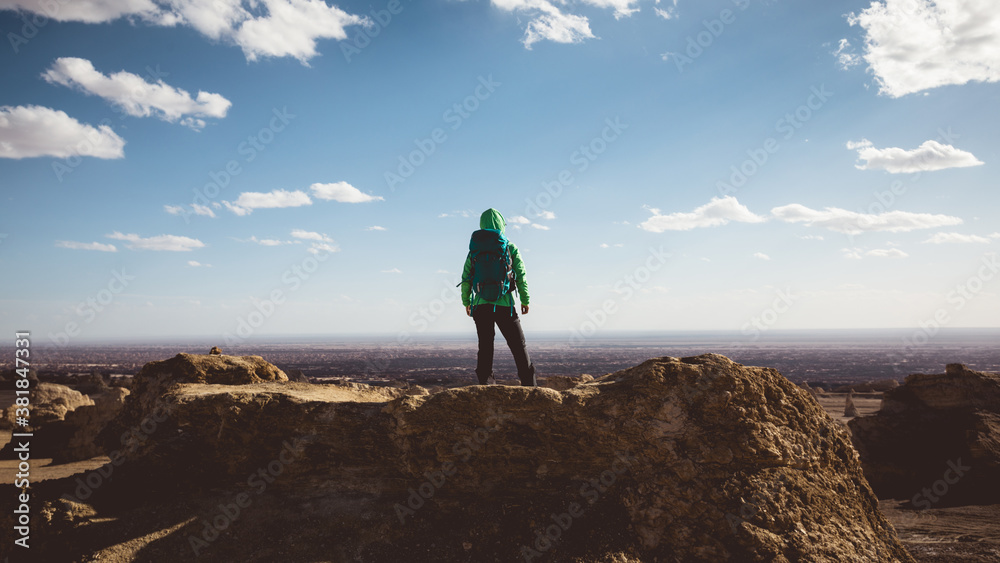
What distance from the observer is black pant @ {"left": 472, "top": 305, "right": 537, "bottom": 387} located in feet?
16.6

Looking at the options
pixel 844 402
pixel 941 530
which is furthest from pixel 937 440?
pixel 844 402

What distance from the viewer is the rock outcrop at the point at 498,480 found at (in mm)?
3672

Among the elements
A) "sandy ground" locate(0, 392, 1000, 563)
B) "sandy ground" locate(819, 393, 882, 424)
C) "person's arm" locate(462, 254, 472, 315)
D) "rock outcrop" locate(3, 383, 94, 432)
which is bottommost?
"sandy ground" locate(819, 393, 882, 424)

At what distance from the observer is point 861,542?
378 cm

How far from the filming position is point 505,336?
512 cm

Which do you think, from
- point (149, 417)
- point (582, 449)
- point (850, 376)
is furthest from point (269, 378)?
point (850, 376)

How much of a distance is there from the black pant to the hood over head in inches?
36.7

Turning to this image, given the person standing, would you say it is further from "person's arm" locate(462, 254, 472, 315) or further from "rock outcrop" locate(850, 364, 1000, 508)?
"rock outcrop" locate(850, 364, 1000, 508)

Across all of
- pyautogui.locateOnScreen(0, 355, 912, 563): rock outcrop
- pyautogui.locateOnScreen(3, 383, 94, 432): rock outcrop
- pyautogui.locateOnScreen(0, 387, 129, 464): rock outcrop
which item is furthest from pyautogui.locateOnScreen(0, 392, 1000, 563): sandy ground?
pyautogui.locateOnScreen(3, 383, 94, 432): rock outcrop

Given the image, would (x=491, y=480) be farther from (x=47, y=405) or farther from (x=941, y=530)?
(x=47, y=405)

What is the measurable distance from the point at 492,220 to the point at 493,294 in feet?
2.97

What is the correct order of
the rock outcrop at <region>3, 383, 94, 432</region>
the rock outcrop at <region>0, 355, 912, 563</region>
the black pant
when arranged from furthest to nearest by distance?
1. the rock outcrop at <region>3, 383, 94, 432</region>
2. the black pant
3. the rock outcrop at <region>0, 355, 912, 563</region>

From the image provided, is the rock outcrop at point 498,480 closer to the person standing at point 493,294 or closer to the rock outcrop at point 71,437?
the person standing at point 493,294

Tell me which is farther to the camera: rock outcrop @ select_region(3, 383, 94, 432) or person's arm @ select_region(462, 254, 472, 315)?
rock outcrop @ select_region(3, 383, 94, 432)
